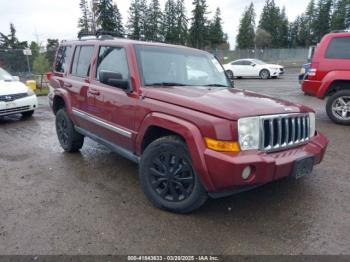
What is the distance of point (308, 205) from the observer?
3695 mm

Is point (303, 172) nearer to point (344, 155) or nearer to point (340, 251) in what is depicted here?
point (340, 251)

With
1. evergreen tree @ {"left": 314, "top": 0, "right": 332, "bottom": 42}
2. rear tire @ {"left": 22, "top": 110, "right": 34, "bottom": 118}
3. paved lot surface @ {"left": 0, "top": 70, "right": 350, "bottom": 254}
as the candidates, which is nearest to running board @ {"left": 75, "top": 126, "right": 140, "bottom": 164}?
paved lot surface @ {"left": 0, "top": 70, "right": 350, "bottom": 254}

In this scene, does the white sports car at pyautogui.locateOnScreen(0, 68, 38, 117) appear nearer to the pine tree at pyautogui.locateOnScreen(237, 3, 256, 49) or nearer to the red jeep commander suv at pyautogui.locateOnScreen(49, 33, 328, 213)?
the red jeep commander suv at pyautogui.locateOnScreen(49, 33, 328, 213)

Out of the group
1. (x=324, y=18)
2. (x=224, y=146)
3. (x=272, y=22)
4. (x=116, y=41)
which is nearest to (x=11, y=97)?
(x=116, y=41)

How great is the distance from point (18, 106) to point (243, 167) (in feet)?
24.7

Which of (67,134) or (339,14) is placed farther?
(339,14)

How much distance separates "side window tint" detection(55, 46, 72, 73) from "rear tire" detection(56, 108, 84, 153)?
29.2 inches

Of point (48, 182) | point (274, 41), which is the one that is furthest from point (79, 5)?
point (48, 182)

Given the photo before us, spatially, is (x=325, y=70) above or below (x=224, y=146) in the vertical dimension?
above

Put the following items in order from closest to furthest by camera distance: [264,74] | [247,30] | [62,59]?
1. [62,59]
2. [264,74]
3. [247,30]

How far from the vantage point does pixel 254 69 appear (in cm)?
2266

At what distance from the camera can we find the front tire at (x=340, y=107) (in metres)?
7.60

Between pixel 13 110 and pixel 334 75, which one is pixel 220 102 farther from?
pixel 13 110

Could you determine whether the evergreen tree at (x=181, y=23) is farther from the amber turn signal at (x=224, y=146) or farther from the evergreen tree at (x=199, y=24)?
the amber turn signal at (x=224, y=146)
